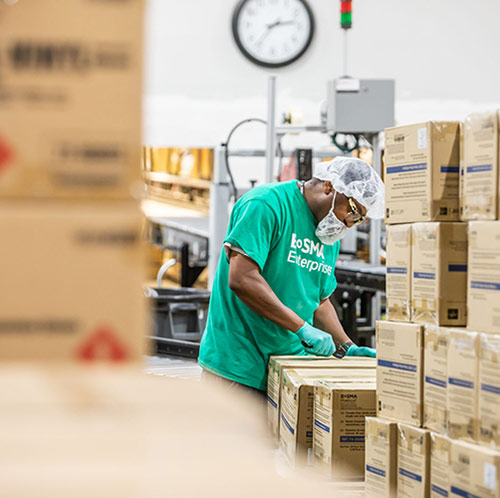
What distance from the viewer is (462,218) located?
2.06m

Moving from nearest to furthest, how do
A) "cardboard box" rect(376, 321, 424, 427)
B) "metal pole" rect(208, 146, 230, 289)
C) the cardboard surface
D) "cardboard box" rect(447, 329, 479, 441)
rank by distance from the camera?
the cardboard surface
"cardboard box" rect(447, 329, 479, 441)
"cardboard box" rect(376, 321, 424, 427)
"metal pole" rect(208, 146, 230, 289)

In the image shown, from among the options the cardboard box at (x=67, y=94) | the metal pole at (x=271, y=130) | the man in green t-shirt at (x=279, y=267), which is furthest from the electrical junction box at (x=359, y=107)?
the cardboard box at (x=67, y=94)

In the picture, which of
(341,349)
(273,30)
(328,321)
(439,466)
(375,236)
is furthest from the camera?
(273,30)

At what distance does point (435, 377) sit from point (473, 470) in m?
0.29

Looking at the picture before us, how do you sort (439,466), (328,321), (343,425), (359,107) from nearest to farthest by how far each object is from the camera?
(439,466) < (343,425) < (328,321) < (359,107)

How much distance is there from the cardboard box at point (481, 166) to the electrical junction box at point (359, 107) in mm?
2699

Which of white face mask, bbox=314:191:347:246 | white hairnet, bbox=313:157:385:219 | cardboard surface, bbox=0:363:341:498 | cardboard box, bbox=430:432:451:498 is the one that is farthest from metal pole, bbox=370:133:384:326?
cardboard surface, bbox=0:363:341:498

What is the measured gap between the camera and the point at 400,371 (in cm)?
221

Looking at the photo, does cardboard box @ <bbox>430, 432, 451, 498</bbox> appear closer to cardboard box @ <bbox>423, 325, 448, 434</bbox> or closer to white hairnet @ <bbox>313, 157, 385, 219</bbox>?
→ cardboard box @ <bbox>423, 325, 448, 434</bbox>

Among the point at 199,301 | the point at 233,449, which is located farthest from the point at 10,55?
the point at 199,301

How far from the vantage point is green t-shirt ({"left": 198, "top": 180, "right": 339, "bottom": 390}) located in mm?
2736

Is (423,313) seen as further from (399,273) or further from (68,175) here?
(68,175)

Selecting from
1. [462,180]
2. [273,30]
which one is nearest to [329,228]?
[462,180]

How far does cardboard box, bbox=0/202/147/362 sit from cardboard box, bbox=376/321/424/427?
141 centimetres
